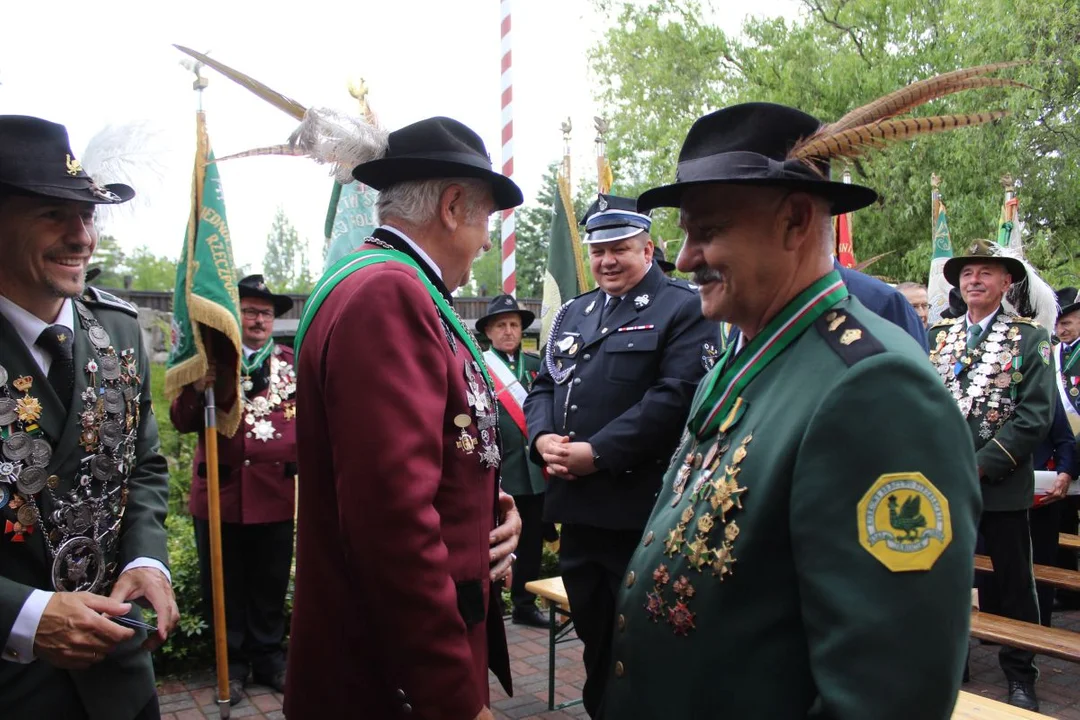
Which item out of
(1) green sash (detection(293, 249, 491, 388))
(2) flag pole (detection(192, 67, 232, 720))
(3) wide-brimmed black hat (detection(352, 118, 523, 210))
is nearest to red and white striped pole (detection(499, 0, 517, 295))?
(2) flag pole (detection(192, 67, 232, 720))

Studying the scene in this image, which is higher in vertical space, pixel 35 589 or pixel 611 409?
pixel 611 409

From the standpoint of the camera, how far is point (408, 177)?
2354 millimetres

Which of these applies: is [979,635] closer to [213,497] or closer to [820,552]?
[820,552]

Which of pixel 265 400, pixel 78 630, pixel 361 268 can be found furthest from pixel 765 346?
pixel 265 400

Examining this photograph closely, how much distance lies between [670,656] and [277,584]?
4015 mm

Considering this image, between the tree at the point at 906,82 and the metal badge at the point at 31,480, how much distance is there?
923 cm

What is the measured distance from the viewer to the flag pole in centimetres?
447

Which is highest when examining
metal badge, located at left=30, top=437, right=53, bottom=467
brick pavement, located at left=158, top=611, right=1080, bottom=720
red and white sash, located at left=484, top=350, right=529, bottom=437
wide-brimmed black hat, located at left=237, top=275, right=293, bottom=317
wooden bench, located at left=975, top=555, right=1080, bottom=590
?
wide-brimmed black hat, located at left=237, top=275, right=293, bottom=317

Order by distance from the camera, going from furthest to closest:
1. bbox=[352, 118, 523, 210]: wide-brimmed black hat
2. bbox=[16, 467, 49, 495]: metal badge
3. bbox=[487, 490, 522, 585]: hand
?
bbox=[487, 490, 522, 585]: hand → bbox=[352, 118, 523, 210]: wide-brimmed black hat → bbox=[16, 467, 49, 495]: metal badge

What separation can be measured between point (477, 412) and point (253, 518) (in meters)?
3.24

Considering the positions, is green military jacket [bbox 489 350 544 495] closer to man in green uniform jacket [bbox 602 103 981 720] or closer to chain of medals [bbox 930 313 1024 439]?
chain of medals [bbox 930 313 1024 439]

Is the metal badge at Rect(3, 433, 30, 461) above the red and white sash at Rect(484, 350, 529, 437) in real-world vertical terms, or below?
above

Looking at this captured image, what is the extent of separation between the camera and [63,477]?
7.27ft

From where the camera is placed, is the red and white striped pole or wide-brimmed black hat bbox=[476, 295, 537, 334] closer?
wide-brimmed black hat bbox=[476, 295, 537, 334]
